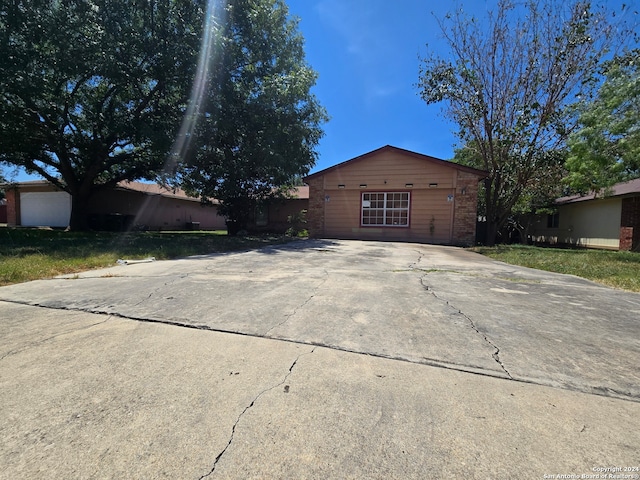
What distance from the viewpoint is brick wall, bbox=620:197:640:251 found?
43.4 feet

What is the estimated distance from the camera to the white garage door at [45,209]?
21.0 metres

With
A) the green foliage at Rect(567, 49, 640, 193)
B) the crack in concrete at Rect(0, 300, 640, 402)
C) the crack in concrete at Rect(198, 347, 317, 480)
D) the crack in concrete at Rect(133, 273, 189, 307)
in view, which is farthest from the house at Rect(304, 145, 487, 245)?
the crack in concrete at Rect(198, 347, 317, 480)

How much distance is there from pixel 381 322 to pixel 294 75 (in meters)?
13.2

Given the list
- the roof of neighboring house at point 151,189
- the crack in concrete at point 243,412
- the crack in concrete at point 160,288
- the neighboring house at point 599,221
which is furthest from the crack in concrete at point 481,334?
the roof of neighboring house at point 151,189

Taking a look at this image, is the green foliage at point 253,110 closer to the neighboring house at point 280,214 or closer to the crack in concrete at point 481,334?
the neighboring house at point 280,214

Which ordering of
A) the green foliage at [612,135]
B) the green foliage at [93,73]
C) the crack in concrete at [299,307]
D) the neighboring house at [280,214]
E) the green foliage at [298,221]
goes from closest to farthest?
the crack in concrete at [299,307]
the green foliage at [612,135]
the green foliage at [93,73]
the green foliage at [298,221]
the neighboring house at [280,214]

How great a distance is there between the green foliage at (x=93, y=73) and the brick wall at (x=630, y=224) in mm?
18930

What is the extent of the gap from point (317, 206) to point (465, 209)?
718 cm

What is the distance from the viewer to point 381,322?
3.44 meters

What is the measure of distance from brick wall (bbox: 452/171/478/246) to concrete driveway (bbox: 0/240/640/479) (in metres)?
10.5

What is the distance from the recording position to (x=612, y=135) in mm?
9562

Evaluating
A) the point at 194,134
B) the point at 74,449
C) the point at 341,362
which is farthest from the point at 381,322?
the point at 194,134

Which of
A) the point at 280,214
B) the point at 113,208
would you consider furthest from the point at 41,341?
the point at 113,208

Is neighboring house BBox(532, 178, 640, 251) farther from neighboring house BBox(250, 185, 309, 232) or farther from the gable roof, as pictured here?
neighboring house BBox(250, 185, 309, 232)
